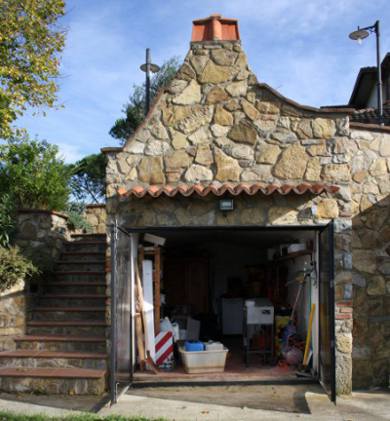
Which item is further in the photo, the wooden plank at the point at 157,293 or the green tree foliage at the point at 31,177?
the green tree foliage at the point at 31,177

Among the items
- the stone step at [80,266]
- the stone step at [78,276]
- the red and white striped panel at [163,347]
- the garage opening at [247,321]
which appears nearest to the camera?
the garage opening at [247,321]

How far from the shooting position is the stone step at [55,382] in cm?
671

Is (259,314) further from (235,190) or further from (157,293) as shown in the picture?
(235,190)

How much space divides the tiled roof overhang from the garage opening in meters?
0.63

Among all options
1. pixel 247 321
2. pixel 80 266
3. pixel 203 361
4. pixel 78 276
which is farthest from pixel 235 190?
pixel 80 266

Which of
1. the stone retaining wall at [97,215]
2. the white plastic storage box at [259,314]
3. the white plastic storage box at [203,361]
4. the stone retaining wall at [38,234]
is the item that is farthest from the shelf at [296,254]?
the stone retaining wall at [97,215]

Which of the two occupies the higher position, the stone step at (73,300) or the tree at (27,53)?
the tree at (27,53)

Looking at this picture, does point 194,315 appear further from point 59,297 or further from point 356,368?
point 356,368

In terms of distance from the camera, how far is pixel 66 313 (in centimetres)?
848

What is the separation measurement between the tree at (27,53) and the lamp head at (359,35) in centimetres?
618

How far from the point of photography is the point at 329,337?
633 centimetres

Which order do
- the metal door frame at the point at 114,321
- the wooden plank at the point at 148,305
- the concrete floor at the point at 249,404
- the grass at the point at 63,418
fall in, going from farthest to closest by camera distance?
the wooden plank at the point at 148,305 < the metal door frame at the point at 114,321 < the concrete floor at the point at 249,404 < the grass at the point at 63,418

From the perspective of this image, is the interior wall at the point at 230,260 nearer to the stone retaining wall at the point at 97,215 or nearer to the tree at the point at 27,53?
the stone retaining wall at the point at 97,215

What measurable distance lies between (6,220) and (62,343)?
266cm
